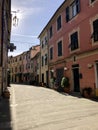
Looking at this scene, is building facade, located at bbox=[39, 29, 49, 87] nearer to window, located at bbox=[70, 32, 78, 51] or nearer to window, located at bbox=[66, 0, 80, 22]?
window, located at bbox=[66, 0, 80, 22]

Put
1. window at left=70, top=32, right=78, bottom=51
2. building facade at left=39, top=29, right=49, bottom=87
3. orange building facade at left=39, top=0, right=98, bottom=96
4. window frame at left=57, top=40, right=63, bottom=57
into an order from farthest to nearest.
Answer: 1. building facade at left=39, top=29, right=49, bottom=87
2. window frame at left=57, top=40, right=63, bottom=57
3. window at left=70, top=32, right=78, bottom=51
4. orange building facade at left=39, top=0, right=98, bottom=96

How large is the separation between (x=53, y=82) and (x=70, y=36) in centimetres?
716

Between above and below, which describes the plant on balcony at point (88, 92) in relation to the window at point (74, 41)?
below

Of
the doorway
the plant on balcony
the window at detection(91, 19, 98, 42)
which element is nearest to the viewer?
the plant on balcony

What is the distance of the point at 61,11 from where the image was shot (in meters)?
22.5

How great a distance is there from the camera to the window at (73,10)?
1844 centimetres

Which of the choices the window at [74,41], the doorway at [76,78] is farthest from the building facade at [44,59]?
the window at [74,41]

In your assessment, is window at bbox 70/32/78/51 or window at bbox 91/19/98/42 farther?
window at bbox 70/32/78/51

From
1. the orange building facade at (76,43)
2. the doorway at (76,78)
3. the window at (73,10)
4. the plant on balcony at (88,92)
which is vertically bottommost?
the plant on balcony at (88,92)

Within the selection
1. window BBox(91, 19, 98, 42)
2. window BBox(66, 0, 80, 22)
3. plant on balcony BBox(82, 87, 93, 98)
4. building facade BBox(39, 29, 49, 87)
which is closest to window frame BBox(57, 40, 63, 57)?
window BBox(66, 0, 80, 22)

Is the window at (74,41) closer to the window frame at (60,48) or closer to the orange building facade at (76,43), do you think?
the orange building facade at (76,43)

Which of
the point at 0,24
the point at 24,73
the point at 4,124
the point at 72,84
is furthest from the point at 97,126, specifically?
the point at 24,73

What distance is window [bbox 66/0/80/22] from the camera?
1844 centimetres

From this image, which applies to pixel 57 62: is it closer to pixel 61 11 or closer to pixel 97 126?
pixel 61 11
